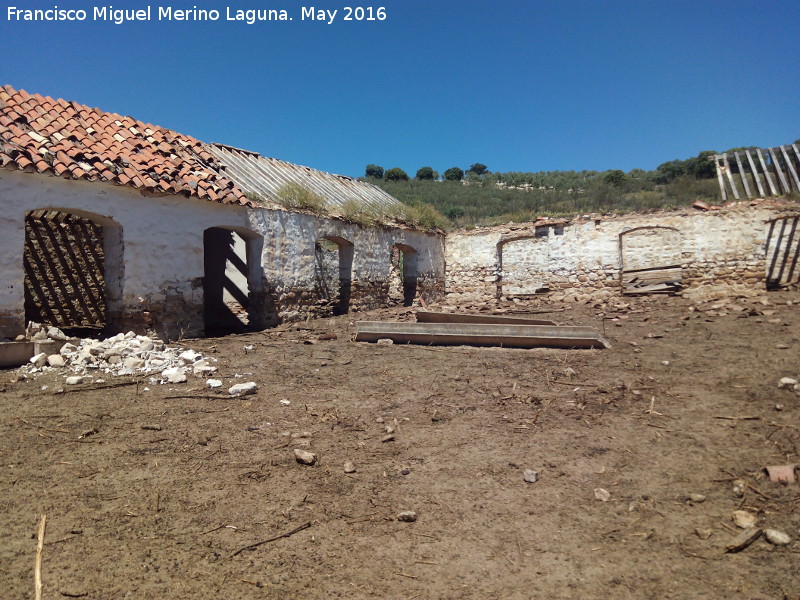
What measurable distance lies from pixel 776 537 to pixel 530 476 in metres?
1.66

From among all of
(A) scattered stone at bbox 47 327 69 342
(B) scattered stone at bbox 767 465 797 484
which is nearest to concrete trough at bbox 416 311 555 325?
(B) scattered stone at bbox 767 465 797 484

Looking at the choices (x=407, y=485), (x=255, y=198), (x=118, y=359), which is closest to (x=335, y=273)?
(x=255, y=198)

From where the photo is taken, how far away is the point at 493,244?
1830cm

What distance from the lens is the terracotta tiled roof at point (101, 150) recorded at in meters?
8.58

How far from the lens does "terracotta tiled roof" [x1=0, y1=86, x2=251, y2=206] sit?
8578mm

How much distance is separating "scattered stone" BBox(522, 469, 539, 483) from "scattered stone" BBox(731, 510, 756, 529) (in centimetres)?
139

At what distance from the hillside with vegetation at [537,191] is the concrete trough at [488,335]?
855 centimetres

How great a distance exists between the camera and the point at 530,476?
4.26 metres

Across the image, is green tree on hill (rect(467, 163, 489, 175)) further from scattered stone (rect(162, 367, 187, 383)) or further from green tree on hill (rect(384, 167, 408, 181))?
scattered stone (rect(162, 367, 187, 383))

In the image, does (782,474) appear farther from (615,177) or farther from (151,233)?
(615,177)

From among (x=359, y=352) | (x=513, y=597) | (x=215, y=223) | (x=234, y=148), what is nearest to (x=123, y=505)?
(x=513, y=597)

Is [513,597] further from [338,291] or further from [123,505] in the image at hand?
[338,291]

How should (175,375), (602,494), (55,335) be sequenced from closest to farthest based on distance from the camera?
(602,494) < (175,375) < (55,335)

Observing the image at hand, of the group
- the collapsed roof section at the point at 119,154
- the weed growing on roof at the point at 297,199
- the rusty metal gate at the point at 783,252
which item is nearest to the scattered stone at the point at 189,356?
the collapsed roof section at the point at 119,154
